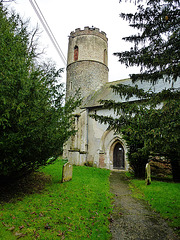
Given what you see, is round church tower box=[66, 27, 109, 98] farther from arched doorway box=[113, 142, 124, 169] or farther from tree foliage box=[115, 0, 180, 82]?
tree foliage box=[115, 0, 180, 82]

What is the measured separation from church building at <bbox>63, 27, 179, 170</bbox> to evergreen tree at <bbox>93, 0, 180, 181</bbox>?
7352 mm

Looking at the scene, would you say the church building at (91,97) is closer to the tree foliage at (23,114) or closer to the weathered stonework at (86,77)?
the weathered stonework at (86,77)

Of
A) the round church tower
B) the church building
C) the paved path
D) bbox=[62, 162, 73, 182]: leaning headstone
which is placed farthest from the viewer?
the round church tower

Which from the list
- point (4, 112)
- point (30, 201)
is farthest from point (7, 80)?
point (30, 201)

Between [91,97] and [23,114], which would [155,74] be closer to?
[23,114]

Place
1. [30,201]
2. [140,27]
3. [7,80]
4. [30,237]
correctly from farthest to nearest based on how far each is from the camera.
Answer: [140,27] → [30,201] → [7,80] → [30,237]

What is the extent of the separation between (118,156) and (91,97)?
20.2 ft

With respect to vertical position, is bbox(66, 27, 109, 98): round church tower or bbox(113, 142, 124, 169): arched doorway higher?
bbox(66, 27, 109, 98): round church tower

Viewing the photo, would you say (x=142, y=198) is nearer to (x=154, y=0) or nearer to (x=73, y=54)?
(x=154, y=0)

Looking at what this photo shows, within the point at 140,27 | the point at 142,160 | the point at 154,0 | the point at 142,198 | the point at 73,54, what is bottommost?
the point at 142,198

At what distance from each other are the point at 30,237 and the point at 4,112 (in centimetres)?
271

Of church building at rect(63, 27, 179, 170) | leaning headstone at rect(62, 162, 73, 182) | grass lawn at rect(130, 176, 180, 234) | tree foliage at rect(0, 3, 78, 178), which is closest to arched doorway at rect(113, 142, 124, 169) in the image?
church building at rect(63, 27, 179, 170)

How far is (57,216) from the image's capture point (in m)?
3.91

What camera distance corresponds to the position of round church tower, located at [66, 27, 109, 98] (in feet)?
57.3
